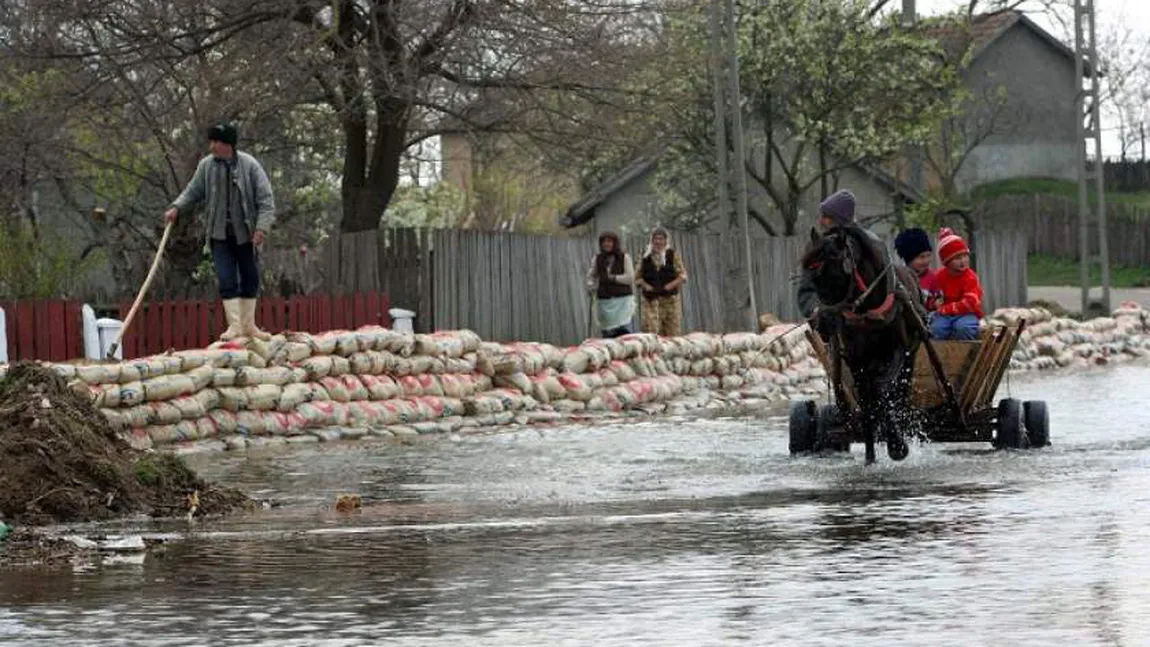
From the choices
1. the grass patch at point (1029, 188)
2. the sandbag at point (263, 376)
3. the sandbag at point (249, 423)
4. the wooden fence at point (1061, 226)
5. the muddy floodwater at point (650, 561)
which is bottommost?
the muddy floodwater at point (650, 561)

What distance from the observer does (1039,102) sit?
273ft

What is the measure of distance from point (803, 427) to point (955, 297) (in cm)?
171

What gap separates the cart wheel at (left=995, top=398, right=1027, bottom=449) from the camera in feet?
55.3

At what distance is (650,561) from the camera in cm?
1034

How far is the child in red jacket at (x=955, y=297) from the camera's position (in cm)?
1766

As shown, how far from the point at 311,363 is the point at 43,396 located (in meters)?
8.21

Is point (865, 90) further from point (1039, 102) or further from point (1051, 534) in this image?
point (1051, 534)

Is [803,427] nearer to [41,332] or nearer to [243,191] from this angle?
[243,191]

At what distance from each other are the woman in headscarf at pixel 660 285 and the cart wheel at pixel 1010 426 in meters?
13.0

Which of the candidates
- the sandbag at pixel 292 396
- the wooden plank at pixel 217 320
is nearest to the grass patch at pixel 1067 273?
the wooden plank at pixel 217 320

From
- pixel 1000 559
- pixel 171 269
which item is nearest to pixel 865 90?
pixel 171 269

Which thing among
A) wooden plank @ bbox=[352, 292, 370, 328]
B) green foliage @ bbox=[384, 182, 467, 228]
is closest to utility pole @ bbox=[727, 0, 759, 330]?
wooden plank @ bbox=[352, 292, 370, 328]

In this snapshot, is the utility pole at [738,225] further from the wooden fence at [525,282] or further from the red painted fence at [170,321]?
the red painted fence at [170,321]

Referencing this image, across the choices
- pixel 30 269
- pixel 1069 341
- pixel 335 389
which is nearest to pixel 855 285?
pixel 335 389
